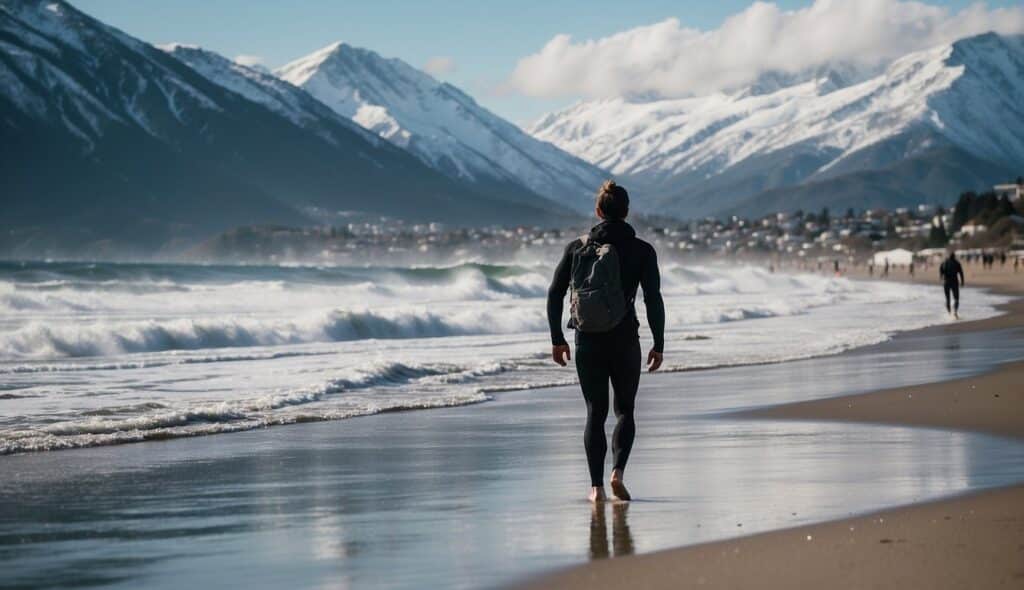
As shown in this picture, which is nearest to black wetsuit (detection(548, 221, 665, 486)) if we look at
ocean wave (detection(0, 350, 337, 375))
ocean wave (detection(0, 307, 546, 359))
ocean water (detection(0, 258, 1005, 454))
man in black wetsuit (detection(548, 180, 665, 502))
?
man in black wetsuit (detection(548, 180, 665, 502))

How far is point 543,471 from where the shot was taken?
11195 millimetres

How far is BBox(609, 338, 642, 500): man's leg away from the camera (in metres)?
9.55

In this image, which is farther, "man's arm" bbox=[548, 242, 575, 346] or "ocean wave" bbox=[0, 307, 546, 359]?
"ocean wave" bbox=[0, 307, 546, 359]

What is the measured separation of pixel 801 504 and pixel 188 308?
5332cm

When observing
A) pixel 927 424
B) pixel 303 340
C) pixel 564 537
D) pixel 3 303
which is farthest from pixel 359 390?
pixel 3 303

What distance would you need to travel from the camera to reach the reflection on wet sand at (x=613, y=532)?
7.82m

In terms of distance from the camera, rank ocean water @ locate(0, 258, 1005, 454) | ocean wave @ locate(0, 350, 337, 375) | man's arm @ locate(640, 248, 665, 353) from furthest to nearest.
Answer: ocean wave @ locate(0, 350, 337, 375), ocean water @ locate(0, 258, 1005, 454), man's arm @ locate(640, 248, 665, 353)

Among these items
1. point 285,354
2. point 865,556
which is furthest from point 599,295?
point 285,354

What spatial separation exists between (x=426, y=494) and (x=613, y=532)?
2.04 metres

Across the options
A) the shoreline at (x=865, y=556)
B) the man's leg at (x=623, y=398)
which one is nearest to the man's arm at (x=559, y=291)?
the man's leg at (x=623, y=398)

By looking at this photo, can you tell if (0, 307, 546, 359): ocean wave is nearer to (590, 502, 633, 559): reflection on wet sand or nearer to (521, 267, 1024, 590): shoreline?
(590, 502, 633, 559): reflection on wet sand

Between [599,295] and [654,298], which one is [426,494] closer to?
[599,295]

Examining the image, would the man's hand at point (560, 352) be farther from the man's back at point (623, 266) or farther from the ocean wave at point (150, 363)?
the ocean wave at point (150, 363)

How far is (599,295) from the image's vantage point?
9.45 meters
